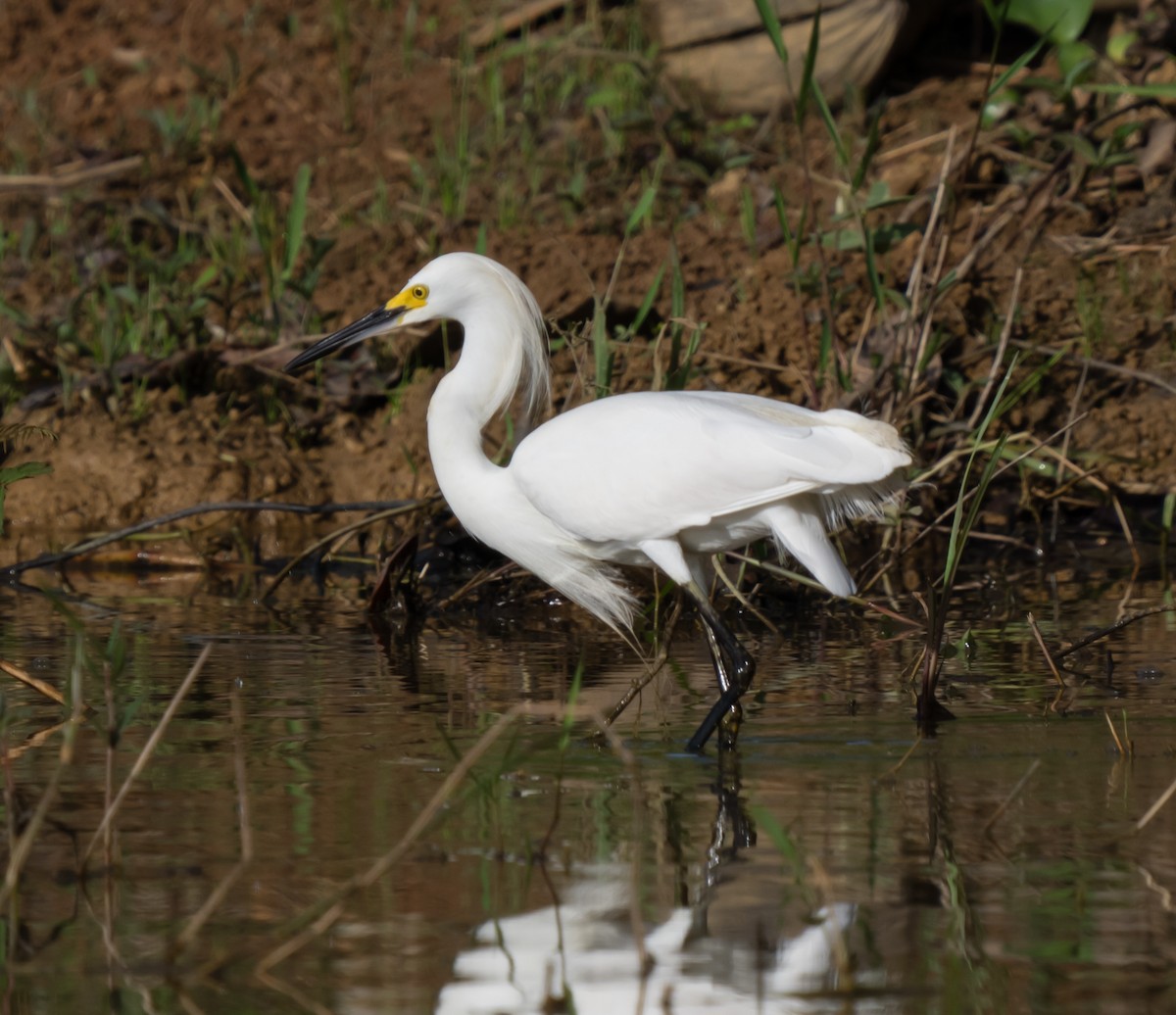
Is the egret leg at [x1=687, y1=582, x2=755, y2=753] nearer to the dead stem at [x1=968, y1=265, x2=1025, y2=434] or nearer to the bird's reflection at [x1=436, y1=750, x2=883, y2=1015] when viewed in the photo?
the bird's reflection at [x1=436, y1=750, x2=883, y2=1015]

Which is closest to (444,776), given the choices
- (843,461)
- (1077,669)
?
(843,461)

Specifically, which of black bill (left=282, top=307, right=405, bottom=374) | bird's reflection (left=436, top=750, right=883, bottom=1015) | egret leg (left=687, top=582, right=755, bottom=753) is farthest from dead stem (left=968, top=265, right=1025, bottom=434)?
bird's reflection (left=436, top=750, right=883, bottom=1015)

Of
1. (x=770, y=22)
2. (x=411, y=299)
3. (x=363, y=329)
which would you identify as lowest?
(x=363, y=329)

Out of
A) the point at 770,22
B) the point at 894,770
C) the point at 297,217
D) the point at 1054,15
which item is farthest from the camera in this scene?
the point at 1054,15

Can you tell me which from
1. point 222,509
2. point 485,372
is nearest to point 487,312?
point 485,372

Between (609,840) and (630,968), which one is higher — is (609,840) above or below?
below

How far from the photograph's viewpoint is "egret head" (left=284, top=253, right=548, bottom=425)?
5.11 meters

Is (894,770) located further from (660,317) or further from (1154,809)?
(660,317)

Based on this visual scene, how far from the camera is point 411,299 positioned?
5254 millimetres

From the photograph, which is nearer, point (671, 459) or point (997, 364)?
point (671, 459)

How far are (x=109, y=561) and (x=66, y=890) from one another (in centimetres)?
422

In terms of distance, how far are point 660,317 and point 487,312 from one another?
287cm

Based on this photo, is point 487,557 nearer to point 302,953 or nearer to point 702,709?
point 702,709

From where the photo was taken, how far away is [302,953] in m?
2.85
